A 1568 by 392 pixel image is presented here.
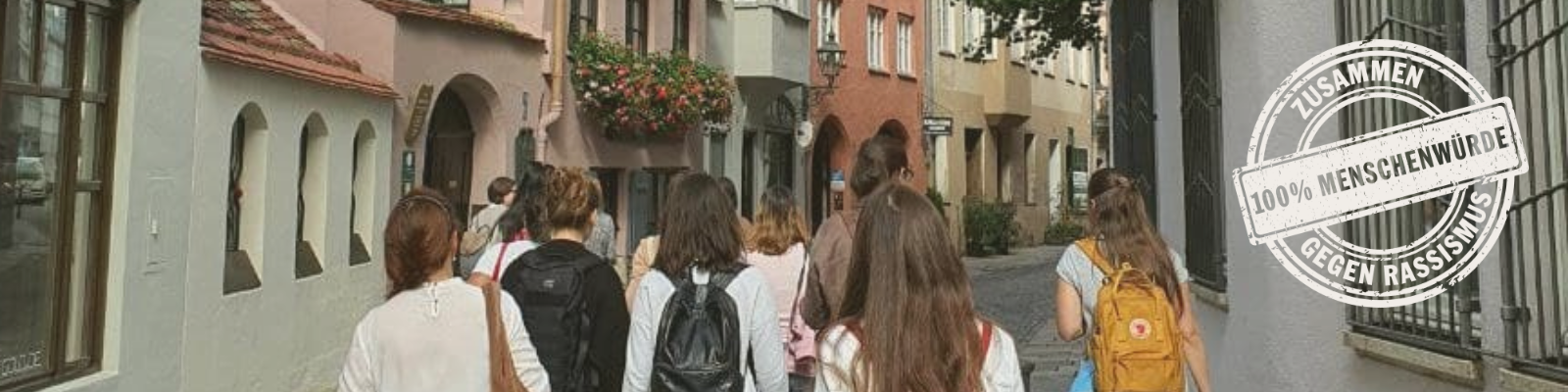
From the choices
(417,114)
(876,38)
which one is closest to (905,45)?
(876,38)

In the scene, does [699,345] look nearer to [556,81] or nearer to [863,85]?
[556,81]

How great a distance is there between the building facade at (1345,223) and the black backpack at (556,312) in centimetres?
275

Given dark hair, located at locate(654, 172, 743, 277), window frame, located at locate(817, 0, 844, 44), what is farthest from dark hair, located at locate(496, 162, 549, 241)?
window frame, located at locate(817, 0, 844, 44)

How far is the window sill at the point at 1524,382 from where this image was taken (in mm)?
3629

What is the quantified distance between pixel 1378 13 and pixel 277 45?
7.11 meters

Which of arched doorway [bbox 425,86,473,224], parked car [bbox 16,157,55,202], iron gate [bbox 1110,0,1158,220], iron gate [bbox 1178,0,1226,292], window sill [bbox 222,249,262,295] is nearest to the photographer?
parked car [bbox 16,157,55,202]

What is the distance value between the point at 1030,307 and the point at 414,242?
1461 cm

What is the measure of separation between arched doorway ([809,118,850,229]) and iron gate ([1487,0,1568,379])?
20943 millimetres

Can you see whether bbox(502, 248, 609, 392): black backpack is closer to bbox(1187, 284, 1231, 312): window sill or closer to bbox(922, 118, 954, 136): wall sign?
bbox(1187, 284, 1231, 312): window sill

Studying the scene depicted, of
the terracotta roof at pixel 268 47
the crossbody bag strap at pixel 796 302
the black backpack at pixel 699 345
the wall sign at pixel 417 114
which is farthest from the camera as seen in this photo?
the wall sign at pixel 417 114

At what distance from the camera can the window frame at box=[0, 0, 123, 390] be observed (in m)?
6.11

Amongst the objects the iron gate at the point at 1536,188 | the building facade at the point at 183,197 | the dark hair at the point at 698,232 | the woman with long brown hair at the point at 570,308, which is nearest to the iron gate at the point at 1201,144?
the iron gate at the point at 1536,188

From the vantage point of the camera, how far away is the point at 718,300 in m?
4.23

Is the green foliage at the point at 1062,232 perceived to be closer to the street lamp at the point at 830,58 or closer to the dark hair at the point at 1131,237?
the street lamp at the point at 830,58
